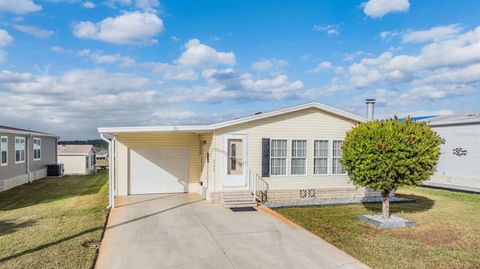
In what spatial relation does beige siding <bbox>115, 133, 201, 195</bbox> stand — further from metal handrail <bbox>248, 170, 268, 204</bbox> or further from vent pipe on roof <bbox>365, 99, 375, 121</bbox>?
vent pipe on roof <bbox>365, 99, 375, 121</bbox>

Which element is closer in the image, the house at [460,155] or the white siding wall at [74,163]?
the house at [460,155]

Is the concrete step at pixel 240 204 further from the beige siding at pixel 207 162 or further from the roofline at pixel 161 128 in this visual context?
the roofline at pixel 161 128

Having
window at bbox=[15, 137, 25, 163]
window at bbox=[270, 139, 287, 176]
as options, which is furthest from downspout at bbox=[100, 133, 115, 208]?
window at bbox=[15, 137, 25, 163]

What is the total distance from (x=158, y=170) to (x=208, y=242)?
7363 millimetres

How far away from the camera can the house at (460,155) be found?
16.3 metres

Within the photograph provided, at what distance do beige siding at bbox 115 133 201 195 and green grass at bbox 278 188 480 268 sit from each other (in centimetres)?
492

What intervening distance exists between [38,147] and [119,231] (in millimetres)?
17693

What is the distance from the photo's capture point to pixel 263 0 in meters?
15.3

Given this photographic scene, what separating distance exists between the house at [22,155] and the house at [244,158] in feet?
23.6

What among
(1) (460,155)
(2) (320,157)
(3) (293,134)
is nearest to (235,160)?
(3) (293,134)

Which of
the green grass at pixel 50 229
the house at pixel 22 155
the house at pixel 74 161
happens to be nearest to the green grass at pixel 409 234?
the green grass at pixel 50 229

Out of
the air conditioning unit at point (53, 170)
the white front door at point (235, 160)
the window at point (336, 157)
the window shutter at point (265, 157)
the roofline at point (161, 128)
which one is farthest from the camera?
the air conditioning unit at point (53, 170)

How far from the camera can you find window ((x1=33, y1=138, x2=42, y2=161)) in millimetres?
21141

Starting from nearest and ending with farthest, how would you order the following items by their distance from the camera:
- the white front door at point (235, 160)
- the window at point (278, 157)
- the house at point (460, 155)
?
the white front door at point (235, 160)
the window at point (278, 157)
the house at point (460, 155)
